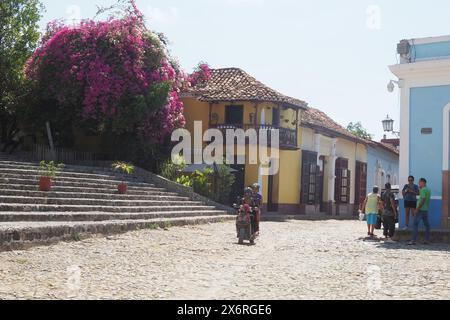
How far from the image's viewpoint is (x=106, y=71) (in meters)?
19.4

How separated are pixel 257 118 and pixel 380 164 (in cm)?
1365

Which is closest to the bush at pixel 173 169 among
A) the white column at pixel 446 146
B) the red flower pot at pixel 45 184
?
the red flower pot at pixel 45 184

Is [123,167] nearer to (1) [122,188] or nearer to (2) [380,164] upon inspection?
(1) [122,188]

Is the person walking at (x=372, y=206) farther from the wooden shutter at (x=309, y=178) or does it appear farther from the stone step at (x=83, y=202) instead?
the wooden shutter at (x=309, y=178)

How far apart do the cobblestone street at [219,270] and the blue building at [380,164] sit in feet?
68.9

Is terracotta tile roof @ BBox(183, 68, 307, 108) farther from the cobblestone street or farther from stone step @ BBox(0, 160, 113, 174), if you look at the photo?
the cobblestone street

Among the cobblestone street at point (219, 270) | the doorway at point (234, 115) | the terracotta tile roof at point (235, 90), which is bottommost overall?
the cobblestone street at point (219, 270)

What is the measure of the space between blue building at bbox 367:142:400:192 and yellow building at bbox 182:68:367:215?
4.80 metres

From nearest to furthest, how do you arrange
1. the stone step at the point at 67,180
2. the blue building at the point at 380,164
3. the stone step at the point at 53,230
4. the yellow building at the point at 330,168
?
the stone step at the point at 53,230
the stone step at the point at 67,180
the yellow building at the point at 330,168
the blue building at the point at 380,164

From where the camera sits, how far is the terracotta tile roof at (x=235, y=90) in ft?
73.8

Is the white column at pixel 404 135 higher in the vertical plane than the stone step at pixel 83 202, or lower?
higher

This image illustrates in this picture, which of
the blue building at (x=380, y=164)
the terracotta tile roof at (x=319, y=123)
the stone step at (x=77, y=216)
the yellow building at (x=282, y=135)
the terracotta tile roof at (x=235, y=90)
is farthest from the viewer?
the blue building at (x=380, y=164)

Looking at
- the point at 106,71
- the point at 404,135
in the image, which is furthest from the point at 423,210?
the point at 106,71
